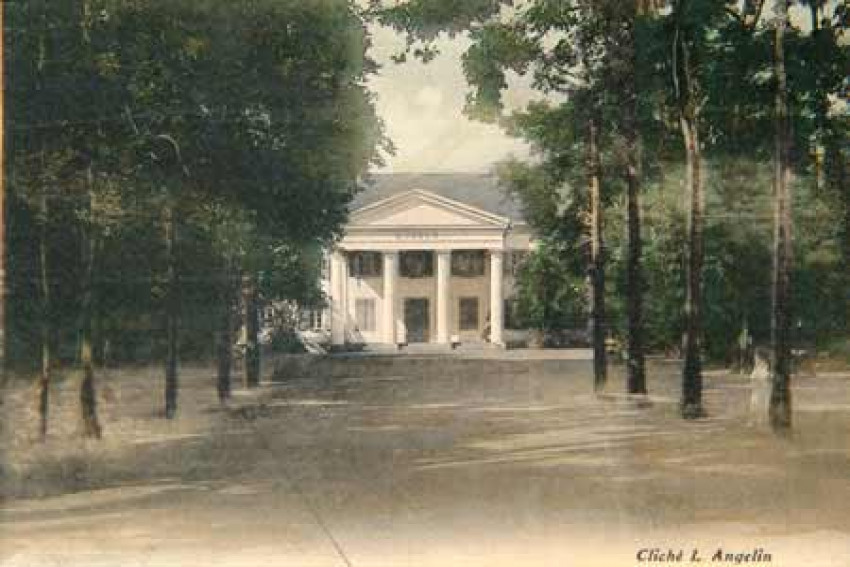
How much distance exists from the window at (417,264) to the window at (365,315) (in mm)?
529

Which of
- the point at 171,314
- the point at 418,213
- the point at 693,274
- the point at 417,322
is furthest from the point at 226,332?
the point at 693,274

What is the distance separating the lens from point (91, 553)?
16.7 ft

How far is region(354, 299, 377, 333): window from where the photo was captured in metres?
6.76

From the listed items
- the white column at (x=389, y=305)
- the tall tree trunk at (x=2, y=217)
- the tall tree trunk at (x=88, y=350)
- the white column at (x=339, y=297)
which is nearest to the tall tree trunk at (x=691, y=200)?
the white column at (x=389, y=305)

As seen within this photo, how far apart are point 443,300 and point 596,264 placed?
137 centimetres

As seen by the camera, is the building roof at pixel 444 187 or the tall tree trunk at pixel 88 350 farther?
the building roof at pixel 444 187

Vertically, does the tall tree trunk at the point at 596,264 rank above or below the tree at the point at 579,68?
below

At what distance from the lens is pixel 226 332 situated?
656 cm

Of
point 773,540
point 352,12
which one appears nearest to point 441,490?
point 773,540

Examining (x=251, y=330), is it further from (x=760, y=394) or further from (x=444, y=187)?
(x=760, y=394)

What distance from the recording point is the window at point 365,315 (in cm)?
676

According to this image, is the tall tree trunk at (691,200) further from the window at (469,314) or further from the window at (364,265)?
the window at (364,265)

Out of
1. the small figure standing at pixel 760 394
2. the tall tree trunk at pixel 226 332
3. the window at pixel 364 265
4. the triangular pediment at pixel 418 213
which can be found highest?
the triangular pediment at pixel 418 213

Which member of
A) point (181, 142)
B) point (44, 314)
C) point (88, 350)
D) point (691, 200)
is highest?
point (181, 142)
